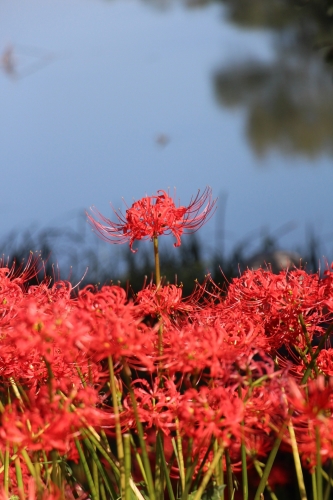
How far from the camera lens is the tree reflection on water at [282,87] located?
4570 mm

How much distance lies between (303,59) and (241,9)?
580 millimetres

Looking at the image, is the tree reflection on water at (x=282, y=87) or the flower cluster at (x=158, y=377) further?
the tree reflection on water at (x=282, y=87)

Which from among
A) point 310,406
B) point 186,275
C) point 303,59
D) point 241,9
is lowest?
point 186,275

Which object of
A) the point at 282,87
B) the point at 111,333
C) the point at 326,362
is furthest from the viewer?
the point at 282,87

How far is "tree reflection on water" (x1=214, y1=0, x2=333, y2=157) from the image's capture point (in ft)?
15.0

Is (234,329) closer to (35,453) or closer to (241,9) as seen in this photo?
(35,453)

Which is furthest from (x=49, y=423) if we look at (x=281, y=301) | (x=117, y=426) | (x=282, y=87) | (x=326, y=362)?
(x=282, y=87)

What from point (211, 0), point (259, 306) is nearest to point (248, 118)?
point (211, 0)

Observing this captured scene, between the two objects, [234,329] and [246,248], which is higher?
[234,329]

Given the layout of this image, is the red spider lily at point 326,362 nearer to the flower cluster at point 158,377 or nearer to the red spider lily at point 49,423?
the flower cluster at point 158,377

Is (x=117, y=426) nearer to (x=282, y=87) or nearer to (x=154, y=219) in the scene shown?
(x=154, y=219)

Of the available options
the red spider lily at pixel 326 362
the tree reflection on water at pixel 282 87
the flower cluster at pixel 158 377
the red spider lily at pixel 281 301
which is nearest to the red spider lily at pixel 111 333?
the flower cluster at pixel 158 377

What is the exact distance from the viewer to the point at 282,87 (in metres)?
4.73

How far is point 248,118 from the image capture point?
471 cm
